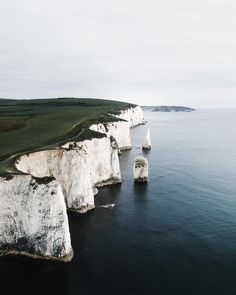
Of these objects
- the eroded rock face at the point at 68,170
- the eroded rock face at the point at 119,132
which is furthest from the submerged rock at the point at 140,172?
the eroded rock face at the point at 119,132

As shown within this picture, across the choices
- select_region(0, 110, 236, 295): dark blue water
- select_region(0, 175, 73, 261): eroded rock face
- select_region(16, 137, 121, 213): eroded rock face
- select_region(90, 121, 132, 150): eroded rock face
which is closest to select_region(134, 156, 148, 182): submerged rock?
select_region(0, 110, 236, 295): dark blue water

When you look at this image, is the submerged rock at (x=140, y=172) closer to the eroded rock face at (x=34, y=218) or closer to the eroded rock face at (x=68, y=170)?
the eroded rock face at (x=68, y=170)

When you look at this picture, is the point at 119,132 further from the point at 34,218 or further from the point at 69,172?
the point at 34,218

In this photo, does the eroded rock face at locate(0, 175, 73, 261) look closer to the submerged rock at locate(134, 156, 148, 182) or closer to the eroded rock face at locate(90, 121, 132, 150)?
the submerged rock at locate(134, 156, 148, 182)

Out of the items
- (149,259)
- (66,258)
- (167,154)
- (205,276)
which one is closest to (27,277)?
(66,258)

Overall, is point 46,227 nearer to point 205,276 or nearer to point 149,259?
point 149,259

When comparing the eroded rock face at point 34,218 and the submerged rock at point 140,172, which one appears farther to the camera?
the submerged rock at point 140,172
